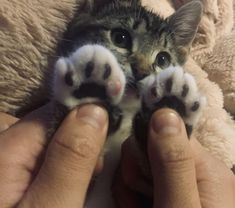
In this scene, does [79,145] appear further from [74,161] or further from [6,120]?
[6,120]

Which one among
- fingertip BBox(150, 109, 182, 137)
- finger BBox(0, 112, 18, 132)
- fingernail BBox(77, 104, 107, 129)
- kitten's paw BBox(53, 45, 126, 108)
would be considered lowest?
finger BBox(0, 112, 18, 132)

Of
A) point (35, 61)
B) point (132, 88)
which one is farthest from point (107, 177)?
point (35, 61)

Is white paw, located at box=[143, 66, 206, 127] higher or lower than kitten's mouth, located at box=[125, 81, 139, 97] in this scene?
higher

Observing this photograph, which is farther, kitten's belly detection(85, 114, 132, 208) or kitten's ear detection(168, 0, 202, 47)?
kitten's ear detection(168, 0, 202, 47)

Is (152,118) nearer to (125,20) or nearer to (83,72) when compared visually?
(83,72)

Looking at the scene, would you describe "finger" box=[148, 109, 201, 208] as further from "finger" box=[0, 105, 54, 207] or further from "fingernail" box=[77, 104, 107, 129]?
"finger" box=[0, 105, 54, 207]

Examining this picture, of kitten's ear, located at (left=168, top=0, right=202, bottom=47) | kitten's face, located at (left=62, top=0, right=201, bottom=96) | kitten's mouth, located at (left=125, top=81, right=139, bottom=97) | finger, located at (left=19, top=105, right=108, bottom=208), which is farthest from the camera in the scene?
kitten's ear, located at (left=168, top=0, right=202, bottom=47)

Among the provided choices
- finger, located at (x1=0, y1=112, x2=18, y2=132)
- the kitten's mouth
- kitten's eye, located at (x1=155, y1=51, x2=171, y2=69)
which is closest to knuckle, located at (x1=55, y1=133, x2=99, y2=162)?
the kitten's mouth

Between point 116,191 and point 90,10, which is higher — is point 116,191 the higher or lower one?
the lower one

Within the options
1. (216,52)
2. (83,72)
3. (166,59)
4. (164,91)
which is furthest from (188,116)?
(216,52)
